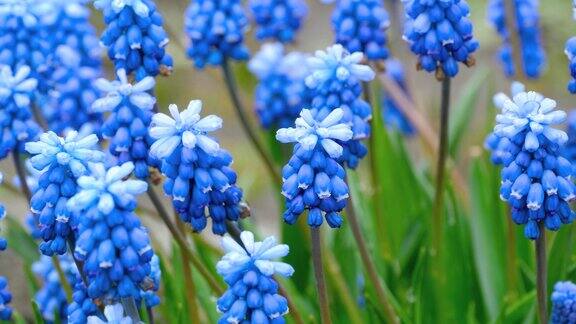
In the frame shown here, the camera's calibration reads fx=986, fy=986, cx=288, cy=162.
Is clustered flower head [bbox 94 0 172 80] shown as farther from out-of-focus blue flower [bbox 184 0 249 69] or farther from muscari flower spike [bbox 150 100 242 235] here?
out-of-focus blue flower [bbox 184 0 249 69]

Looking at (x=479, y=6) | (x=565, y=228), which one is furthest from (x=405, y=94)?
(x=479, y=6)

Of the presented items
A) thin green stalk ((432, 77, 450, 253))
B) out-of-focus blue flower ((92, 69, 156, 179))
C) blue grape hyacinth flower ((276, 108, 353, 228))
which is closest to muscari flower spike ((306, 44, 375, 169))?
thin green stalk ((432, 77, 450, 253))

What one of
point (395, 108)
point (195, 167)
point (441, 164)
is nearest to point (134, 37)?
point (195, 167)

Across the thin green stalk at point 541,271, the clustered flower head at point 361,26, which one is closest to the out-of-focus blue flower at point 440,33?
the clustered flower head at point 361,26

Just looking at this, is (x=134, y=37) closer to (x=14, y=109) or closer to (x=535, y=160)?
(x=14, y=109)

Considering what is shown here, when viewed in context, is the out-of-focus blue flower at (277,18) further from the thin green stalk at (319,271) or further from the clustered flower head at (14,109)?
the thin green stalk at (319,271)

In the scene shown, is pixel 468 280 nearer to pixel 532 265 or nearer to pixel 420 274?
pixel 532 265
